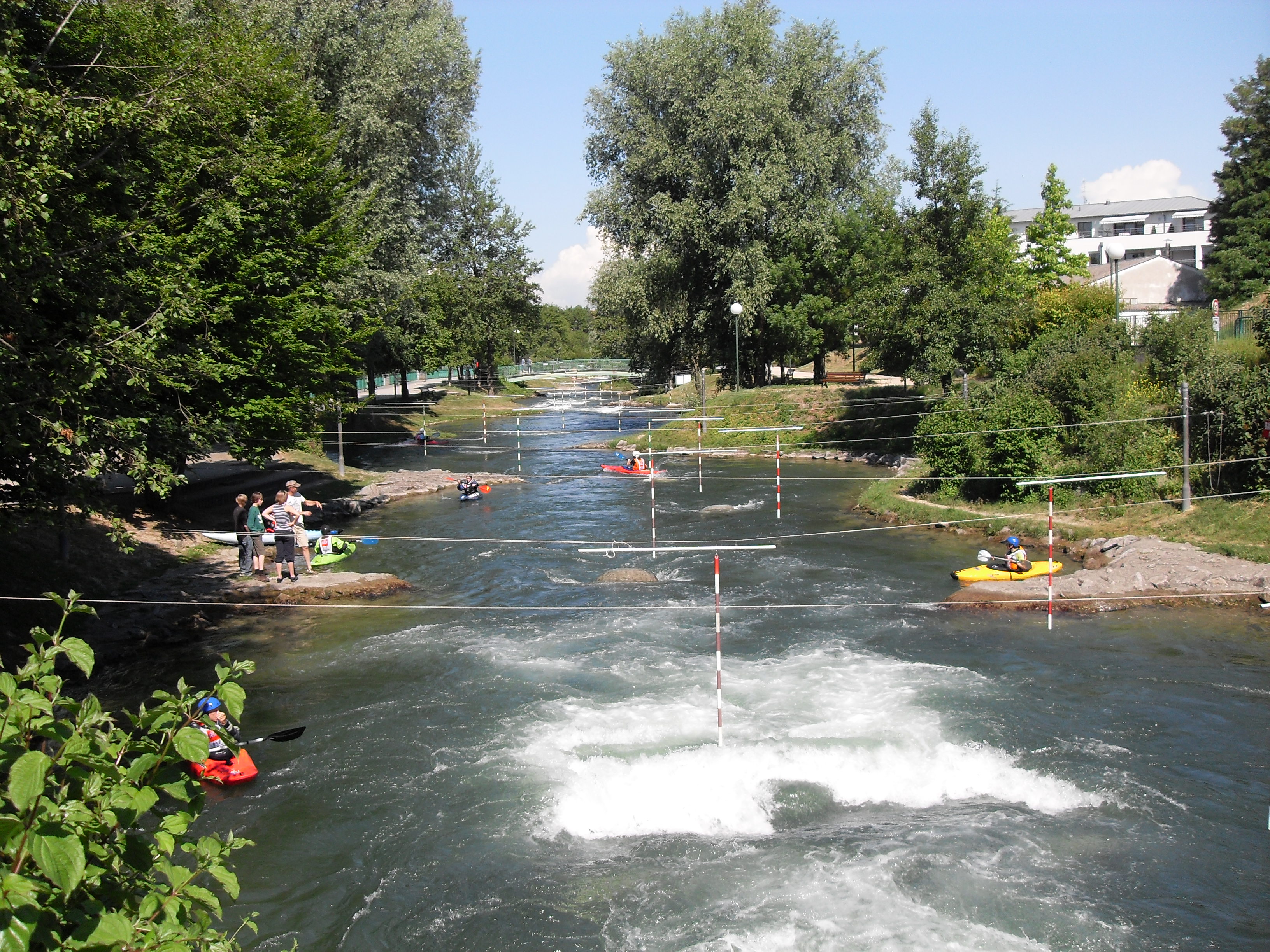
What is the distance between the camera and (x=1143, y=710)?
12.9m

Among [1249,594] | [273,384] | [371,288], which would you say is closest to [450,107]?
[371,288]

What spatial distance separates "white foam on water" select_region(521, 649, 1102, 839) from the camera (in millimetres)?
10750

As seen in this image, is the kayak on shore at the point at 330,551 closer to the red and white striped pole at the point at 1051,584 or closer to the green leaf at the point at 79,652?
the red and white striped pole at the point at 1051,584

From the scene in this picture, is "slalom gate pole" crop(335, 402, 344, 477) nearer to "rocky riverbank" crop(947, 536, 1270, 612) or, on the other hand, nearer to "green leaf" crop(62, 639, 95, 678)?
"rocky riverbank" crop(947, 536, 1270, 612)

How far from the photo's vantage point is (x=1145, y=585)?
17.7m

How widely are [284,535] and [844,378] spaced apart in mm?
45078

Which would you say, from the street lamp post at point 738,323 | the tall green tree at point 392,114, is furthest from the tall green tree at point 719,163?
the tall green tree at point 392,114

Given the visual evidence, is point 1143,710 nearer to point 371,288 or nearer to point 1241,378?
point 1241,378

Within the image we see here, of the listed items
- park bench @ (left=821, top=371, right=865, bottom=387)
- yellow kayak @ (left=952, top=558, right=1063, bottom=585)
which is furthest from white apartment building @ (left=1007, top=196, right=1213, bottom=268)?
yellow kayak @ (left=952, top=558, right=1063, bottom=585)

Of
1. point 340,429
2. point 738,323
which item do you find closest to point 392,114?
point 340,429

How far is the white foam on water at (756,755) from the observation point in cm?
1075

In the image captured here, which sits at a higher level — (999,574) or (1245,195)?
(1245,195)

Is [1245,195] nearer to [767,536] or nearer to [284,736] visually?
[767,536]

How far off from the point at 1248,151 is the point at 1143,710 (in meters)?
46.5
